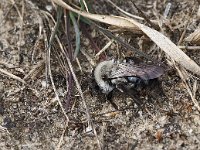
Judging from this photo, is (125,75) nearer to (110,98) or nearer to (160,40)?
(110,98)

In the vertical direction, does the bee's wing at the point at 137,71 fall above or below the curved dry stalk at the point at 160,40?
below

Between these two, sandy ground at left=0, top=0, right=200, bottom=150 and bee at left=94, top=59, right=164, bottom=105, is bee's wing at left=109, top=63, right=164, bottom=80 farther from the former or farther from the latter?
sandy ground at left=0, top=0, right=200, bottom=150

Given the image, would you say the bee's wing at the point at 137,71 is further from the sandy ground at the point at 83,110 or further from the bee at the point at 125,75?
the sandy ground at the point at 83,110

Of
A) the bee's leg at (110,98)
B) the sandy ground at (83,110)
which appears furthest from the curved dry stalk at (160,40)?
the bee's leg at (110,98)

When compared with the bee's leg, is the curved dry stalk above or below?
above

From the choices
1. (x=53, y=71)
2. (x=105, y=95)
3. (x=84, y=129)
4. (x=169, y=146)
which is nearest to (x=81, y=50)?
(x=53, y=71)

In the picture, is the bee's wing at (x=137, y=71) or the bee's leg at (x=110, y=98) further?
the bee's leg at (x=110, y=98)

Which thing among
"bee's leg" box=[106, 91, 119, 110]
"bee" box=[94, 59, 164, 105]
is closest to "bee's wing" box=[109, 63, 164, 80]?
"bee" box=[94, 59, 164, 105]

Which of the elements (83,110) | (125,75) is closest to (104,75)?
(125,75)

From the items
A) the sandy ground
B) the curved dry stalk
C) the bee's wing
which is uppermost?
the curved dry stalk
